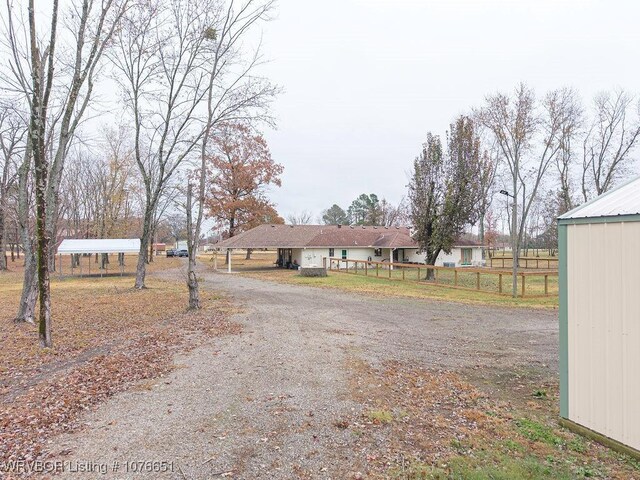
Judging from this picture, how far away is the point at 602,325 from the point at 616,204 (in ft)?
4.39

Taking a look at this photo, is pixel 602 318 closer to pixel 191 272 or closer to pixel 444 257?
pixel 191 272

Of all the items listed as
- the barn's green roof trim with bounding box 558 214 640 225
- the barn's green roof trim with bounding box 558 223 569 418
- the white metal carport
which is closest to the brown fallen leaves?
the barn's green roof trim with bounding box 558 223 569 418

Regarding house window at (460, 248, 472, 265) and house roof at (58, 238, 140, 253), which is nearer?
house roof at (58, 238, 140, 253)

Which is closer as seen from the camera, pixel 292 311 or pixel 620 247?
pixel 620 247

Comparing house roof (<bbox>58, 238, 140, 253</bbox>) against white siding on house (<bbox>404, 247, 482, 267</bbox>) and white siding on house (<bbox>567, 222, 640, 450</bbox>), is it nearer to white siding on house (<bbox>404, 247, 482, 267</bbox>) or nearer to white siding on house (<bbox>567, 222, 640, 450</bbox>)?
white siding on house (<bbox>404, 247, 482, 267</bbox>)

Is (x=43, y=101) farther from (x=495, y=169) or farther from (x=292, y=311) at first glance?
(x=495, y=169)

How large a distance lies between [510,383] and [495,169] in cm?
3209

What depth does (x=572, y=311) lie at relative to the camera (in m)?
4.46

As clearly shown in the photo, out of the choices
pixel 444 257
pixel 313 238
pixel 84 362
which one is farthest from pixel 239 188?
pixel 84 362

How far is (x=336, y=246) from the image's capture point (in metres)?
34.4

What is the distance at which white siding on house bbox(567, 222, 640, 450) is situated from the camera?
3.80 metres

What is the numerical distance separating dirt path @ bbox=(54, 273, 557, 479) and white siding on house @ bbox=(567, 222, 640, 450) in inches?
88.6

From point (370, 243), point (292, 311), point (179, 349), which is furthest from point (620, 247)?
point (370, 243)

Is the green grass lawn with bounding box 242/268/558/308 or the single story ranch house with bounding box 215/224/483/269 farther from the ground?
the single story ranch house with bounding box 215/224/483/269
